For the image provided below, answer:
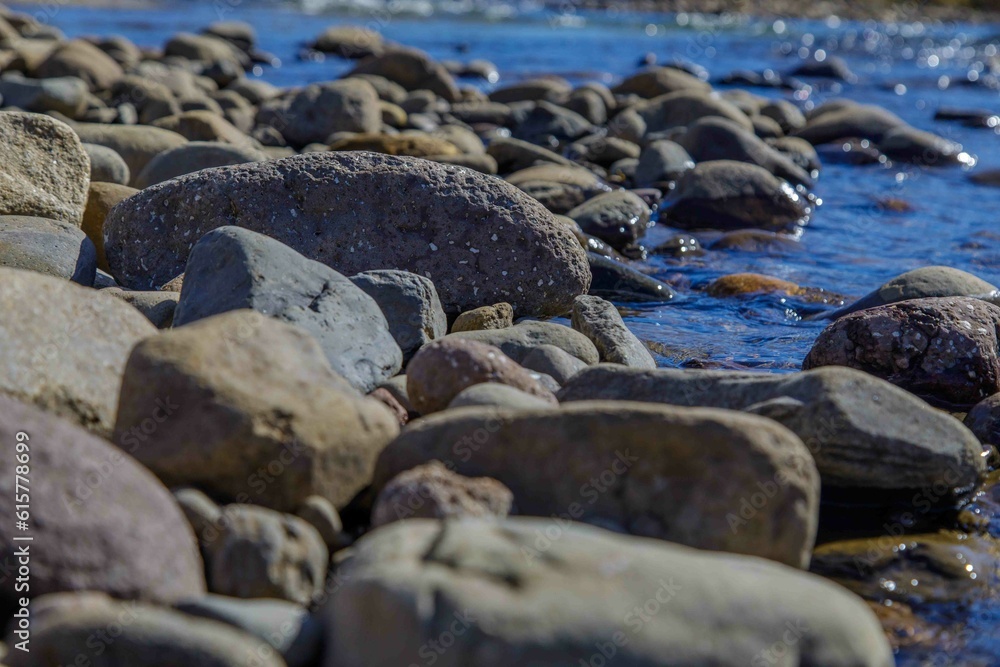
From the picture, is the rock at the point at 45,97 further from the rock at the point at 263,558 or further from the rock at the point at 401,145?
the rock at the point at 263,558

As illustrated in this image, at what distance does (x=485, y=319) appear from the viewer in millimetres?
5020

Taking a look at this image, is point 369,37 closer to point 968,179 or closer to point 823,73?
point 823,73

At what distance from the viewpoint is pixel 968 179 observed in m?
11.5

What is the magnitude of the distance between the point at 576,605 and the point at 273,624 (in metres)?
0.69

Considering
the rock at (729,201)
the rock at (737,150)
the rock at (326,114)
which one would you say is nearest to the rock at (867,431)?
the rock at (729,201)

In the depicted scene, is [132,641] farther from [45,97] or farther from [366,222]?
[45,97]

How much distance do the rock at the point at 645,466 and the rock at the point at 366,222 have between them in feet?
7.56

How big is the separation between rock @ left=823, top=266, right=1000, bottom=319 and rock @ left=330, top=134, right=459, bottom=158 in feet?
13.4

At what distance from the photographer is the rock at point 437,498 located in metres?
2.82

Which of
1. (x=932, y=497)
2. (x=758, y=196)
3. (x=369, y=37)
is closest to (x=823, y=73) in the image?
(x=369, y=37)

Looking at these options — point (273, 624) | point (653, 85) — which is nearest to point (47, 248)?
point (273, 624)

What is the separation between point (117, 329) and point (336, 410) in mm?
866

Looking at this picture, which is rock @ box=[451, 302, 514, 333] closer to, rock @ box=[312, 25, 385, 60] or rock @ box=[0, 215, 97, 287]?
rock @ box=[0, 215, 97, 287]

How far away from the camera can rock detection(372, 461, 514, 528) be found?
2.82 m
